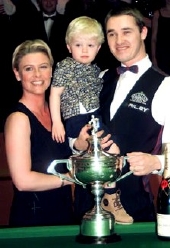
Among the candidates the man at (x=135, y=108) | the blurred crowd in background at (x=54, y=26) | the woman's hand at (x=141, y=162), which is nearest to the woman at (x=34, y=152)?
the man at (x=135, y=108)

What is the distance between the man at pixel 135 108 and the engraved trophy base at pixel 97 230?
0.54m

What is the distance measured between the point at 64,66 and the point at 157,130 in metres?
0.54

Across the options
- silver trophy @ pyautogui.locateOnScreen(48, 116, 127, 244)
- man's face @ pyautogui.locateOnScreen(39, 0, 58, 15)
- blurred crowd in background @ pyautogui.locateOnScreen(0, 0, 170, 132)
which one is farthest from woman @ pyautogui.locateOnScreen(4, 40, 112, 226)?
man's face @ pyautogui.locateOnScreen(39, 0, 58, 15)

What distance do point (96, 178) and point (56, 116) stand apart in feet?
2.52

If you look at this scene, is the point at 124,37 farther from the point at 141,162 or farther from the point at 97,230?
the point at 97,230

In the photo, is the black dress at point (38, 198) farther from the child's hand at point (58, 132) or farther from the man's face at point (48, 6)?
the man's face at point (48, 6)

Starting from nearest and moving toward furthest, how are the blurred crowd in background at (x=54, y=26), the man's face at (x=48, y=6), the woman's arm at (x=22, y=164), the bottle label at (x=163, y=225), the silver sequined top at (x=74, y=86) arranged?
1. the bottle label at (x=163, y=225)
2. the woman's arm at (x=22, y=164)
3. the silver sequined top at (x=74, y=86)
4. the blurred crowd in background at (x=54, y=26)
5. the man's face at (x=48, y=6)

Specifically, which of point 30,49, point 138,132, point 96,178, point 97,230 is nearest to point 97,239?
point 97,230

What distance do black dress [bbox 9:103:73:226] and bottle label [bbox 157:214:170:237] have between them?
2.57ft

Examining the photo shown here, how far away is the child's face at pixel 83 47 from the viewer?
2.88 meters

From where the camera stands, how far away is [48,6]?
239 inches

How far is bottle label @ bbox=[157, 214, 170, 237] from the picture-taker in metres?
2.02

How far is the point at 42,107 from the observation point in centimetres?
288

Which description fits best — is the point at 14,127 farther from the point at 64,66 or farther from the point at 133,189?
the point at 133,189
